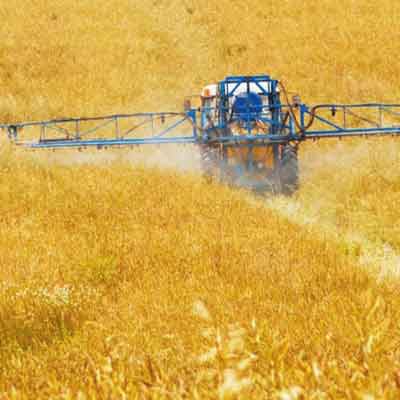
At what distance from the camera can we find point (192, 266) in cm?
441

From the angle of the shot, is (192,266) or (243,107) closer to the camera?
(192,266)

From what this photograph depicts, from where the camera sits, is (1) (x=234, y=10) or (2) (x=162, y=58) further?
(1) (x=234, y=10)

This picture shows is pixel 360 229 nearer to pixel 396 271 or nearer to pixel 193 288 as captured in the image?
pixel 396 271

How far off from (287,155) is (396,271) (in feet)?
20.2

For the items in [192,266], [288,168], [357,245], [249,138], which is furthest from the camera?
[288,168]

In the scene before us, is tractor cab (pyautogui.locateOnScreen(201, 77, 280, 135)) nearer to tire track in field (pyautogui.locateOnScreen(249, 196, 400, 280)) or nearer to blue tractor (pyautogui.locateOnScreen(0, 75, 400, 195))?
blue tractor (pyautogui.locateOnScreen(0, 75, 400, 195))

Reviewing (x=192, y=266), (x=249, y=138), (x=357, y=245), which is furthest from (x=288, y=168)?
(x=192, y=266)

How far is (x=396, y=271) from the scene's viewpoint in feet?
16.0

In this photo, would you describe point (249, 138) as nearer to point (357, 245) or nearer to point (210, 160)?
point (210, 160)

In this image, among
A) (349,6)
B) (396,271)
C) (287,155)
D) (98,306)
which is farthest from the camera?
(349,6)

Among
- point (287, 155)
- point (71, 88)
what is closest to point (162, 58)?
point (71, 88)

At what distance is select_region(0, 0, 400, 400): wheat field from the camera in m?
1.35

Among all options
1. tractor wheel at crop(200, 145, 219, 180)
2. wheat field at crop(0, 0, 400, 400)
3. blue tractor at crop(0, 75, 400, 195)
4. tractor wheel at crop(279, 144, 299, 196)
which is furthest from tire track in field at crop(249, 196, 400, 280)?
tractor wheel at crop(200, 145, 219, 180)

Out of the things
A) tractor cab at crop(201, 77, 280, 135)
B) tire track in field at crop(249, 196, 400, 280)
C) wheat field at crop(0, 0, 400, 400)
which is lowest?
tire track in field at crop(249, 196, 400, 280)
